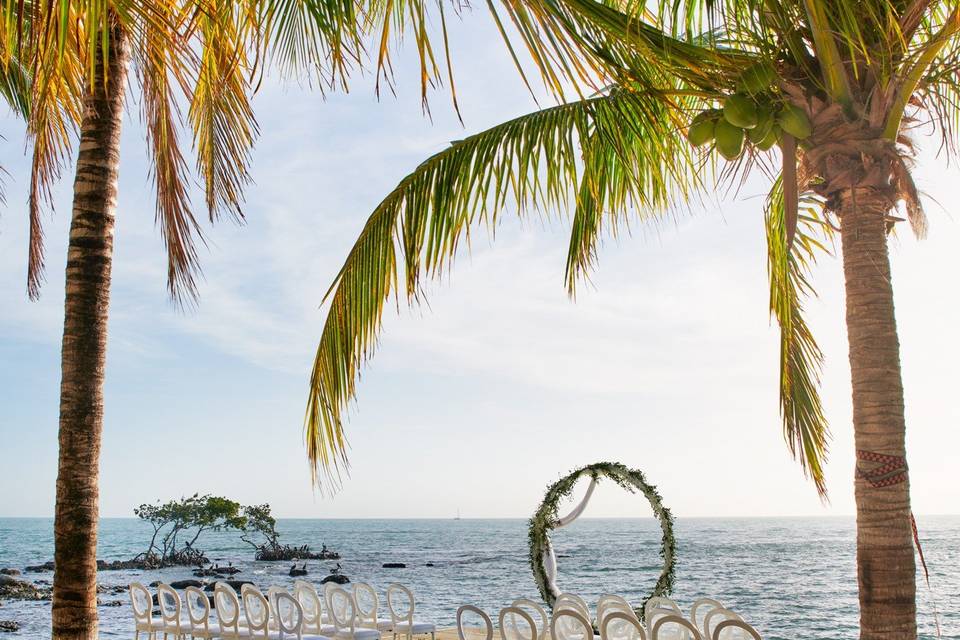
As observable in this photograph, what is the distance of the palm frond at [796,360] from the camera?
549 centimetres

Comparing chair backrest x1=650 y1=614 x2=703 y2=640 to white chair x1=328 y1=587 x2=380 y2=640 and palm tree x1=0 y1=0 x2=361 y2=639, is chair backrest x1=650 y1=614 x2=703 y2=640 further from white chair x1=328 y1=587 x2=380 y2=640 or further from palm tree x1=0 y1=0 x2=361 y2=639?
palm tree x1=0 y1=0 x2=361 y2=639

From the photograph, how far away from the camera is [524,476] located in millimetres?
75312

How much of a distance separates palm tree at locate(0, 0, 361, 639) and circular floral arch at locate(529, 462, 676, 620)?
4547mm

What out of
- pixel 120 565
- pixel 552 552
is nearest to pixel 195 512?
pixel 120 565

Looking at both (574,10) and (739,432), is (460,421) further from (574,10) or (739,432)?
(574,10)

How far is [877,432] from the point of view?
349cm

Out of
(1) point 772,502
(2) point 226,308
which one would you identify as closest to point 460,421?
(1) point 772,502

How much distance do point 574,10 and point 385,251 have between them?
223 centimetres

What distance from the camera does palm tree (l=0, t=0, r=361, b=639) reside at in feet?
9.73

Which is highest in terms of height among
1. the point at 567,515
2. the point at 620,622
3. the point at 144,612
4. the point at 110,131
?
the point at 110,131

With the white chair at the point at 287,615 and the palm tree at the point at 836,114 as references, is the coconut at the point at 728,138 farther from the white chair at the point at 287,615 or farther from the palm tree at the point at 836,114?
the white chair at the point at 287,615

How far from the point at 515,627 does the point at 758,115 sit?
462cm

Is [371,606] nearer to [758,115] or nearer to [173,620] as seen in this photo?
[173,620]

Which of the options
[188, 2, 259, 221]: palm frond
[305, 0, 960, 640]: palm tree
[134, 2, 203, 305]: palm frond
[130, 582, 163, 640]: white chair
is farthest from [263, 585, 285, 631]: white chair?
[305, 0, 960, 640]: palm tree
